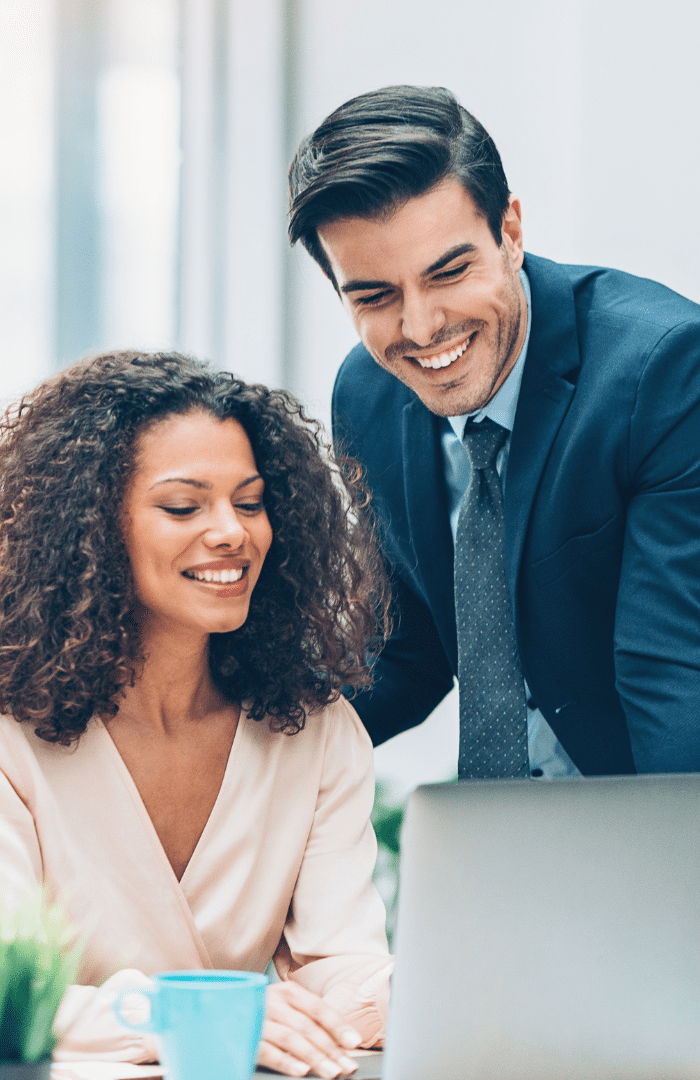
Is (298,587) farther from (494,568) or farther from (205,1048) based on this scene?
(205,1048)

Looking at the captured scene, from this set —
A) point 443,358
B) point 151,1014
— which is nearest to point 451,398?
point 443,358

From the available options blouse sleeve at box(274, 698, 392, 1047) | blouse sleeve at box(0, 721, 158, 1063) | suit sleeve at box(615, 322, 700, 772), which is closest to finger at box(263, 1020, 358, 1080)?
blouse sleeve at box(0, 721, 158, 1063)

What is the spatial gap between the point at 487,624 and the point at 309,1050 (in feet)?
2.88

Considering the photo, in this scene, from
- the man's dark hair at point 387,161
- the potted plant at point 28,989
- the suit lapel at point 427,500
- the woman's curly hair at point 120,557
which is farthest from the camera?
the suit lapel at point 427,500

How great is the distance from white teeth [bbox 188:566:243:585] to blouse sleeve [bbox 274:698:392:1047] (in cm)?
24

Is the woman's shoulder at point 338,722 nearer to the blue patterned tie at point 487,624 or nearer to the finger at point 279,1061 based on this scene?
the blue patterned tie at point 487,624

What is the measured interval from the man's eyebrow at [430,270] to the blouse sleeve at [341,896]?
551 mm

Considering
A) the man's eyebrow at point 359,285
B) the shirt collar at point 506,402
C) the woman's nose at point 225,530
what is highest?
the man's eyebrow at point 359,285

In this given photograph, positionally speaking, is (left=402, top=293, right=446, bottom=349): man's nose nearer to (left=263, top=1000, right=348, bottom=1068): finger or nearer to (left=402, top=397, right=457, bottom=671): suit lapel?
(left=402, top=397, right=457, bottom=671): suit lapel

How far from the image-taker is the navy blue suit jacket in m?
1.43

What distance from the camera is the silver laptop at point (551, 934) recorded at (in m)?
0.68

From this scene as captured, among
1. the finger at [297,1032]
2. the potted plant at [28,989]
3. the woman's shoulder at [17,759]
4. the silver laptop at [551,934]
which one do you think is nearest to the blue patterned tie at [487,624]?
the woman's shoulder at [17,759]

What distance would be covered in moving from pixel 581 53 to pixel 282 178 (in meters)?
0.81

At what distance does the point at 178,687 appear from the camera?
4.80ft
